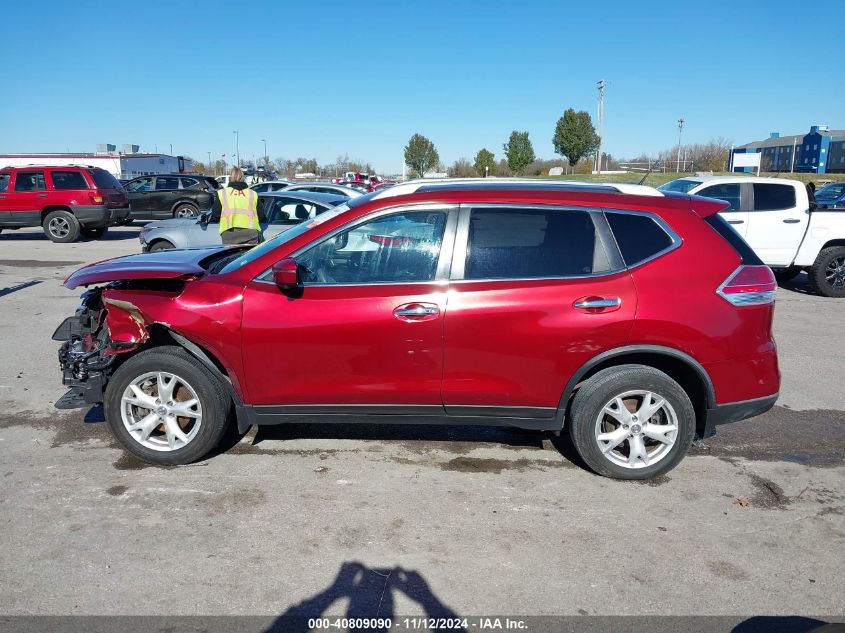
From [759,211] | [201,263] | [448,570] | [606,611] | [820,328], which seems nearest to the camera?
[606,611]

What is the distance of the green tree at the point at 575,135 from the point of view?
54.6 meters

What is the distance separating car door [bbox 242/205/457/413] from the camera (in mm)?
4109

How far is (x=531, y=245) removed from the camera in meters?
4.23

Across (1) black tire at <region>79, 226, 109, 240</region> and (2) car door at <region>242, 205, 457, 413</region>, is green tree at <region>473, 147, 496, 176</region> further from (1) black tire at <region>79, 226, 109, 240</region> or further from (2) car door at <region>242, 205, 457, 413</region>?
(2) car door at <region>242, 205, 457, 413</region>

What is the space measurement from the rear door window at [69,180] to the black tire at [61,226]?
70 centimetres

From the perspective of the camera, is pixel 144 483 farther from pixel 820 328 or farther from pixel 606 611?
pixel 820 328

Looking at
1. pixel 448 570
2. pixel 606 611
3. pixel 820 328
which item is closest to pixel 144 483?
pixel 448 570

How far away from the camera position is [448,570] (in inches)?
132

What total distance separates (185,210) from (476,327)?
19.8 m

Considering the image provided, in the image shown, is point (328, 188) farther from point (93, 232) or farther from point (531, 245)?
point (531, 245)

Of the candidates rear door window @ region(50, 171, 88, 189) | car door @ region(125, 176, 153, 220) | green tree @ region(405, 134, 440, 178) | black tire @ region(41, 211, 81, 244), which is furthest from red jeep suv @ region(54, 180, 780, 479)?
green tree @ region(405, 134, 440, 178)

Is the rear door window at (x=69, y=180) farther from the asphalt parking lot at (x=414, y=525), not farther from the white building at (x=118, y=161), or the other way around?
the white building at (x=118, y=161)

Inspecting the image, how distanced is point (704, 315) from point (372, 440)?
2395 mm

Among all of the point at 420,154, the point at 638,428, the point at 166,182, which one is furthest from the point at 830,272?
the point at 420,154
